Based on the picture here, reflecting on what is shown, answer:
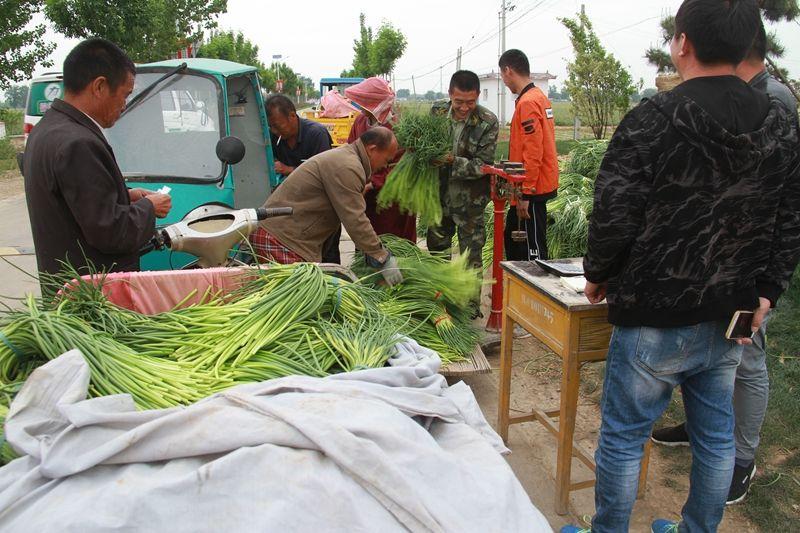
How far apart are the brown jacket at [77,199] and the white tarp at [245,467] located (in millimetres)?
1212

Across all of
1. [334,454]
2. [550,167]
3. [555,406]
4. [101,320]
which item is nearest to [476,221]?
[550,167]

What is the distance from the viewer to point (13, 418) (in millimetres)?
1550

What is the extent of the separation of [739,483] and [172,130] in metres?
4.40

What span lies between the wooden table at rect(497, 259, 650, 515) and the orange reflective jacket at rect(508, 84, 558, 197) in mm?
1996

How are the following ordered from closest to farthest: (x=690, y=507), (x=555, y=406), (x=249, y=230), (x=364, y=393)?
(x=364, y=393) → (x=690, y=507) → (x=249, y=230) → (x=555, y=406)

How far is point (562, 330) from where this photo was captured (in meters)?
2.66

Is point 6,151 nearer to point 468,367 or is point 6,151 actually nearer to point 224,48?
point 224,48

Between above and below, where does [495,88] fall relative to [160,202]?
above

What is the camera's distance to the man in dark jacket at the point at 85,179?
268 cm

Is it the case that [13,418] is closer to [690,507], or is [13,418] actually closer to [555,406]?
[690,507]

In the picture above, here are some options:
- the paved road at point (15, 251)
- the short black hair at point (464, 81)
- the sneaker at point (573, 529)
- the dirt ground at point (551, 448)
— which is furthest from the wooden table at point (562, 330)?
the paved road at point (15, 251)

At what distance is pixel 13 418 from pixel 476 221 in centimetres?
407

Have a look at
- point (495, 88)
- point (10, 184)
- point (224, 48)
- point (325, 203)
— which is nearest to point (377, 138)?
point (325, 203)

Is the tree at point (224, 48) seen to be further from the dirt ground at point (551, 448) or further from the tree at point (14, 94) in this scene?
the dirt ground at point (551, 448)
